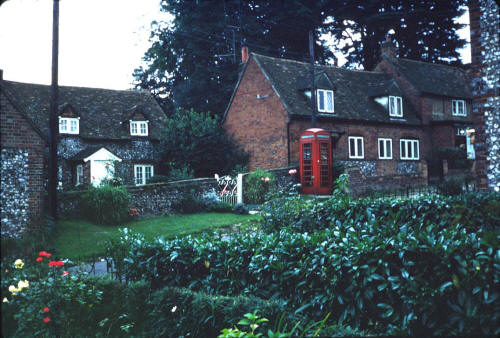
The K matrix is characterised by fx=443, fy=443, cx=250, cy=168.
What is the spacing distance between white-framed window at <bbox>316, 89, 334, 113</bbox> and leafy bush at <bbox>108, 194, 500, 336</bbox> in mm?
24202

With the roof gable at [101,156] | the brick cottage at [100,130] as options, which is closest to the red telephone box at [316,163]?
the brick cottage at [100,130]

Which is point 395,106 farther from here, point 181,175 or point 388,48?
point 181,175

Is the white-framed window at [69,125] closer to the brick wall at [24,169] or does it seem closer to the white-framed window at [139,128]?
the white-framed window at [139,128]

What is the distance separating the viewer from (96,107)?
109 ft

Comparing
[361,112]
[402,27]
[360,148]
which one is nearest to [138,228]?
[360,148]

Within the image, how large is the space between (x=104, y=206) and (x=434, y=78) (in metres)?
30.0

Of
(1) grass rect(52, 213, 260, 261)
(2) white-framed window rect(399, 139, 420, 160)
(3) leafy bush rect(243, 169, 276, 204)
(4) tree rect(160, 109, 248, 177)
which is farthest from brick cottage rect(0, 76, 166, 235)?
(2) white-framed window rect(399, 139, 420, 160)

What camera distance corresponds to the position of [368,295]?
4492 mm

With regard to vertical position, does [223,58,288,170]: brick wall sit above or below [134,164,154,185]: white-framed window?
above

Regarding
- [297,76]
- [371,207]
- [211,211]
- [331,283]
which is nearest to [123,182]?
[211,211]

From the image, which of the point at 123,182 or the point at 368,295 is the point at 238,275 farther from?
the point at 123,182

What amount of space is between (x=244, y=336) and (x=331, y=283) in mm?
1215

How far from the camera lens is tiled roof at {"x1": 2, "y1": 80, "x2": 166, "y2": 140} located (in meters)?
30.8

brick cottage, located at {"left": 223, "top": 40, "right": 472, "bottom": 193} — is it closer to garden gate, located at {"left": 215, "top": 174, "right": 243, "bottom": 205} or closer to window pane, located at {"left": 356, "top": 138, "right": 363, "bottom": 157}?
window pane, located at {"left": 356, "top": 138, "right": 363, "bottom": 157}
